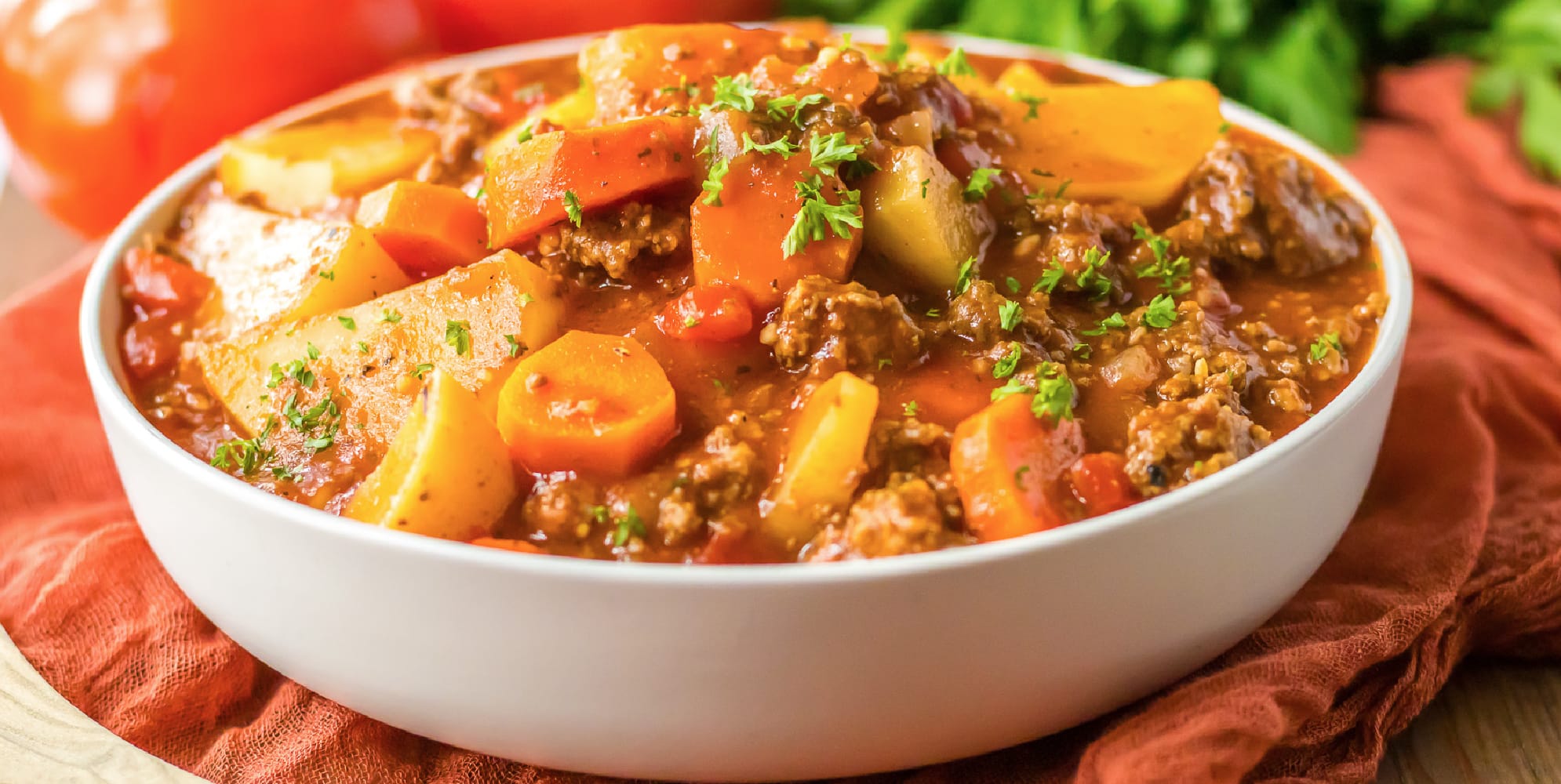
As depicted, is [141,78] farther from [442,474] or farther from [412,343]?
[442,474]

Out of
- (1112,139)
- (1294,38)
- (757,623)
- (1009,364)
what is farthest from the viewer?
(1294,38)

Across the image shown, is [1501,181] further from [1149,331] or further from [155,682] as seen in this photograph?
[155,682]

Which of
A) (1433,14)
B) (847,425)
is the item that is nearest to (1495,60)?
(1433,14)

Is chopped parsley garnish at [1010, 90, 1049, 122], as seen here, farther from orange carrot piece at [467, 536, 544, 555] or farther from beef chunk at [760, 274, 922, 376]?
orange carrot piece at [467, 536, 544, 555]

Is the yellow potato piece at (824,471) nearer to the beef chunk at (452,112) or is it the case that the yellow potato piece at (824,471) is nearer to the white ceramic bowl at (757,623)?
the white ceramic bowl at (757,623)

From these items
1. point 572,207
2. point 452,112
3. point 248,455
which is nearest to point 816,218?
point 572,207

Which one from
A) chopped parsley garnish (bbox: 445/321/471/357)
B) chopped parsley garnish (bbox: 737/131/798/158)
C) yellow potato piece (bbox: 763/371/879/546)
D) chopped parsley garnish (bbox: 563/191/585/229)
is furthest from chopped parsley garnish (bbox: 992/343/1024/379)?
chopped parsley garnish (bbox: 445/321/471/357)
